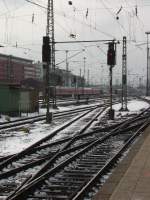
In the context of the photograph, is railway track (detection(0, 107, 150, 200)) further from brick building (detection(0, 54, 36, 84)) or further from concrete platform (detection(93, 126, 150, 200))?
brick building (detection(0, 54, 36, 84))

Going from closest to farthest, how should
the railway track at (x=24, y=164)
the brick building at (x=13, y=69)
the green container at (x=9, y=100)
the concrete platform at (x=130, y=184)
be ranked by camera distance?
the concrete platform at (x=130, y=184) < the railway track at (x=24, y=164) < the green container at (x=9, y=100) < the brick building at (x=13, y=69)

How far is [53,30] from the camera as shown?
42.6 metres

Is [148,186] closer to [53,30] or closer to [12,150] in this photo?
[12,150]

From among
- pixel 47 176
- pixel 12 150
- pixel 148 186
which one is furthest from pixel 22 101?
pixel 148 186

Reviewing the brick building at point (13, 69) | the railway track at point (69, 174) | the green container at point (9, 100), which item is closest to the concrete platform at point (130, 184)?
the railway track at point (69, 174)

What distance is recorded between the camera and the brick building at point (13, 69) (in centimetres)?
9893

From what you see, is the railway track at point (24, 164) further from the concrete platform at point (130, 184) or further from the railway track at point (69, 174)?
the concrete platform at point (130, 184)

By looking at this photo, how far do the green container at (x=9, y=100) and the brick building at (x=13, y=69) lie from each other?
171 ft

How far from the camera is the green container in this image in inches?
1401

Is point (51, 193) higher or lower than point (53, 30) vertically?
lower

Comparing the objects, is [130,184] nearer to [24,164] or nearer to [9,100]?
[24,164]

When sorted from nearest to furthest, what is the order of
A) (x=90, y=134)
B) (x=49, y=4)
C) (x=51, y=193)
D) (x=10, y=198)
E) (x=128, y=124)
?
1. (x=10, y=198)
2. (x=51, y=193)
3. (x=90, y=134)
4. (x=128, y=124)
5. (x=49, y=4)

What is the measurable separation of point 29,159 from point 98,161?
2075 mm

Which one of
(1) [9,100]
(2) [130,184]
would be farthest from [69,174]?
(1) [9,100]
